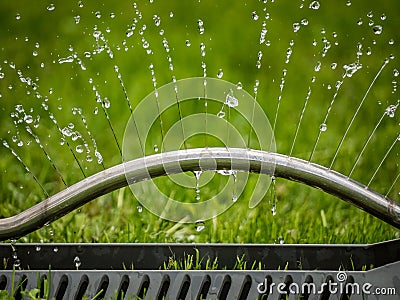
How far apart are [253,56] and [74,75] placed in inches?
Answer: 17.5

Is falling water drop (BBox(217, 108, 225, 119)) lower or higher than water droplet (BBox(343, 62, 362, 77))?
lower

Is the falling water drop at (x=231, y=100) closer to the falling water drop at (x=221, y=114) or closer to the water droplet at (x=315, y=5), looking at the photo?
the falling water drop at (x=221, y=114)

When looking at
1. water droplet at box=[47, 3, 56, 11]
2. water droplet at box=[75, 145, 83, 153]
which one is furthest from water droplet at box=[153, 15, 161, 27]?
water droplet at box=[75, 145, 83, 153]

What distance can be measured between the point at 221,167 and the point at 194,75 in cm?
101

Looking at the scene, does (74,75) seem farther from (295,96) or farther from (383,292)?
(383,292)

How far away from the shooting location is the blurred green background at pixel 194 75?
1.41m

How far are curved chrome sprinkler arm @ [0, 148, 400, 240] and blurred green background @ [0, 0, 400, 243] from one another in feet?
1.22

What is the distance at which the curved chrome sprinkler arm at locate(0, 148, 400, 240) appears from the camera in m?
0.91

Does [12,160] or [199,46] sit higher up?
[199,46]

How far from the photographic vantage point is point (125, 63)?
1.97 metres

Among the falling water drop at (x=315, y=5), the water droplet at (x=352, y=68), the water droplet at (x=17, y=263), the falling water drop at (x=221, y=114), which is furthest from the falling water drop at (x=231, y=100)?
the water droplet at (x=17, y=263)

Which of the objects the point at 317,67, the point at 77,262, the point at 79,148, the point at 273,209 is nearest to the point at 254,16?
the point at 317,67

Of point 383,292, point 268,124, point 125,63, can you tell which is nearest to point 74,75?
point 125,63

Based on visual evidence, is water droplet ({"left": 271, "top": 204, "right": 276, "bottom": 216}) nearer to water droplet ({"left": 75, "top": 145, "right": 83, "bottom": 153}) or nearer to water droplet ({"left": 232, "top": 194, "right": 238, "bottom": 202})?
water droplet ({"left": 232, "top": 194, "right": 238, "bottom": 202})
